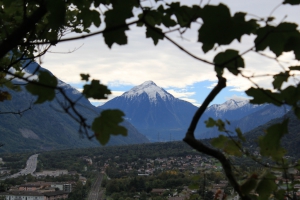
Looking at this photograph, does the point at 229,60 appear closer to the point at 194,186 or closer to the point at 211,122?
the point at 211,122

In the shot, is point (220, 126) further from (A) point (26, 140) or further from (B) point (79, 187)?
(A) point (26, 140)

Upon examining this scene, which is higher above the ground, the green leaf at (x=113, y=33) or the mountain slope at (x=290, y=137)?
the green leaf at (x=113, y=33)

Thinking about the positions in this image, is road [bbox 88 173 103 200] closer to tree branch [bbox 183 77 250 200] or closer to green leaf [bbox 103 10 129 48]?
tree branch [bbox 183 77 250 200]

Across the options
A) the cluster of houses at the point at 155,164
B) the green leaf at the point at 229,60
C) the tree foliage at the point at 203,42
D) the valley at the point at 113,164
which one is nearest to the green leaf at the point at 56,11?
the tree foliage at the point at 203,42

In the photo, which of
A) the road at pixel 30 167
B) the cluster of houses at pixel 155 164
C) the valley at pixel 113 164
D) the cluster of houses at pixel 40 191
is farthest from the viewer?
the road at pixel 30 167

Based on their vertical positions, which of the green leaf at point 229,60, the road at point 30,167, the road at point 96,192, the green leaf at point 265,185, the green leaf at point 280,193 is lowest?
the road at point 96,192

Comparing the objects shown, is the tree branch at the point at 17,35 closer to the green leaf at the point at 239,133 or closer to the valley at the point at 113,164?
the valley at the point at 113,164

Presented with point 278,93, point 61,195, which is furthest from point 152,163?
point 278,93
